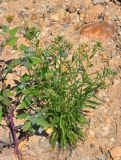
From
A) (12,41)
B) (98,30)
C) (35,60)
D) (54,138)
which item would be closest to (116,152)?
(54,138)

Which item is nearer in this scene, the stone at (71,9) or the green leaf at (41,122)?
the green leaf at (41,122)

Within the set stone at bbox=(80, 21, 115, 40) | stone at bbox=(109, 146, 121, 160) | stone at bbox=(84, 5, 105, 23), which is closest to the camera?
stone at bbox=(109, 146, 121, 160)

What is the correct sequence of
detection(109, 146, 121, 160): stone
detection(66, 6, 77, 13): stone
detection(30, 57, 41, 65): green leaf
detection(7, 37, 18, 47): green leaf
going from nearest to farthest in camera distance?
detection(7, 37, 18, 47): green leaf < detection(30, 57, 41, 65): green leaf < detection(109, 146, 121, 160): stone < detection(66, 6, 77, 13): stone

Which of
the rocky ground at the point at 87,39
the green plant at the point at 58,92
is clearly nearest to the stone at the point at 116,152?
the rocky ground at the point at 87,39

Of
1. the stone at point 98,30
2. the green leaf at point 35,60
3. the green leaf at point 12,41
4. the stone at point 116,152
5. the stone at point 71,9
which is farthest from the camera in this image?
the stone at point 71,9

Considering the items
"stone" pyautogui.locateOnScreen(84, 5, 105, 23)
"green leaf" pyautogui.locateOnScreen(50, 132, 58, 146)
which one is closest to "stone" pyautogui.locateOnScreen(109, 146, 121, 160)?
"green leaf" pyautogui.locateOnScreen(50, 132, 58, 146)

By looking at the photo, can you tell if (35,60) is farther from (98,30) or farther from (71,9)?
(71,9)

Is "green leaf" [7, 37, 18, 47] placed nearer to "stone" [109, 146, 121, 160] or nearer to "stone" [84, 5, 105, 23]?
"stone" [109, 146, 121, 160]

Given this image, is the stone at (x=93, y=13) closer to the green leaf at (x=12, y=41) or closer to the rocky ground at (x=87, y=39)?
the rocky ground at (x=87, y=39)
